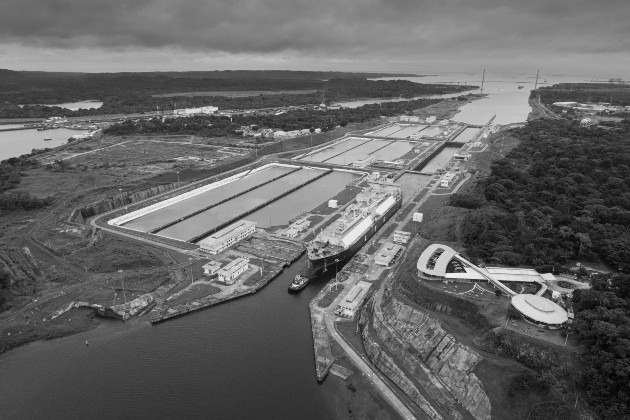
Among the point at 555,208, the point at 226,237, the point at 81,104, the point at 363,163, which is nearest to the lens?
the point at 226,237

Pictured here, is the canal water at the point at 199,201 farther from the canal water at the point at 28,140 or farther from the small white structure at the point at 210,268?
the canal water at the point at 28,140

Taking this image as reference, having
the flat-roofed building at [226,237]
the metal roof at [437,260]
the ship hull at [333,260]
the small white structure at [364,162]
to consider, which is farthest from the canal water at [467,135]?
the metal roof at [437,260]

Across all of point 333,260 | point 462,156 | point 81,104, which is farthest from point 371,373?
point 81,104

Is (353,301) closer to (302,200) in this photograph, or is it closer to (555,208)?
(555,208)

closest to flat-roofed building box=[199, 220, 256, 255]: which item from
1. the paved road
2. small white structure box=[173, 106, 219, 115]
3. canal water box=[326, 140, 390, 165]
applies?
the paved road

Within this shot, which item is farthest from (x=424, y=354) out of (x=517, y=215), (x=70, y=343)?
(x=70, y=343)
